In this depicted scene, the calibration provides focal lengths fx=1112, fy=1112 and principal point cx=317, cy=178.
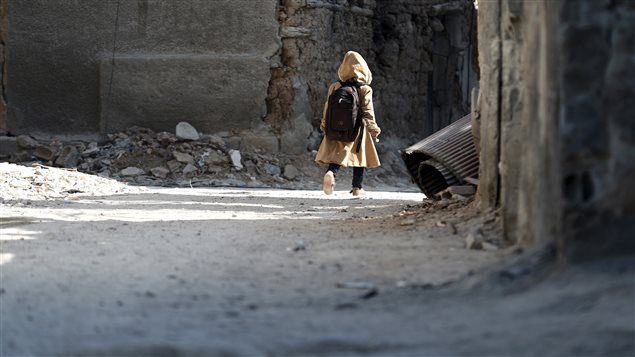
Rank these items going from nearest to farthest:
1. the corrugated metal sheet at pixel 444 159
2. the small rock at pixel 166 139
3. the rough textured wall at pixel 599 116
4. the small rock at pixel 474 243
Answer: the rough textured wall at pixel 599 116 → the small rock at pixel 474 243 → the corrugated metal sheet at pixel 444 159 → the small rock at pixel 166 139

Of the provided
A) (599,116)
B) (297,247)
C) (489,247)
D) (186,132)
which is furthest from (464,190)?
(186,132)

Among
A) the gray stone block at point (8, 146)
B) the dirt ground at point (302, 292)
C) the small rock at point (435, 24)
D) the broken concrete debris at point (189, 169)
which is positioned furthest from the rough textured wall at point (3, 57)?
the dirt ground at point (302, 292)

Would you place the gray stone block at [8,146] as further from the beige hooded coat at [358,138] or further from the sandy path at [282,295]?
the sandy path at [282,295]

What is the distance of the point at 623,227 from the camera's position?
4.52 metres

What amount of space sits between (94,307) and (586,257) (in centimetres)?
209

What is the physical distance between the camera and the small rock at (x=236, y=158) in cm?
1452

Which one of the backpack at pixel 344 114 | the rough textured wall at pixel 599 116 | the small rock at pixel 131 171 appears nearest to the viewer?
the rough textured wall at pixel 599 116

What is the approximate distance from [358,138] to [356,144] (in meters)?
0.07

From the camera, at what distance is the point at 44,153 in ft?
48.8

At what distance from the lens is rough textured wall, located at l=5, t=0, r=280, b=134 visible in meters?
15.1

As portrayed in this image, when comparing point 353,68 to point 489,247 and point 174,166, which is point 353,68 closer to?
point 174,166

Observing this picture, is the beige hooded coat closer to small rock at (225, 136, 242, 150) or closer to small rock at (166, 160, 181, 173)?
small rock at (166, 160, 181, 173)

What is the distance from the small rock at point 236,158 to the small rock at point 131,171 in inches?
46.8

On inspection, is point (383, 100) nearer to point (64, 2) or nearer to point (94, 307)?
point (64, 2)
